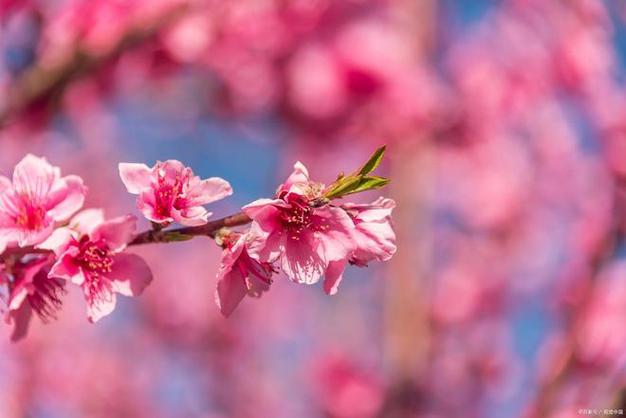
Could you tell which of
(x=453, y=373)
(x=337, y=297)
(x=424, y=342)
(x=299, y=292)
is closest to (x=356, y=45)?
(x=424, y=342)

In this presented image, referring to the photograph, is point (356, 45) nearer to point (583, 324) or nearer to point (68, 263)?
point (583, 324)

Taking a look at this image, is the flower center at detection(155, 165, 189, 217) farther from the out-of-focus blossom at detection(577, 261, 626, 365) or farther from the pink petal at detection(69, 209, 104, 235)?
the out-of-focus blossom at detection(577, 261, 626, 365)

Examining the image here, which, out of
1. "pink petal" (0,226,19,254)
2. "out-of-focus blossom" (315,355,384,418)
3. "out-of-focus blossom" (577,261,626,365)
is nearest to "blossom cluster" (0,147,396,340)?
"pink petal" (0,226,19,254)

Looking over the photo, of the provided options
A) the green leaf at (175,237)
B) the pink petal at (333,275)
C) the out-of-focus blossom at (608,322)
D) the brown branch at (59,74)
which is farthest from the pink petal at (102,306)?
the out-of-focus blossom at (608,322)

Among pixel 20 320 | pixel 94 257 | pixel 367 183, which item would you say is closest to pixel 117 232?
pixel 94 257

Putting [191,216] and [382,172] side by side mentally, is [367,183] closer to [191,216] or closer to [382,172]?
[191,216]

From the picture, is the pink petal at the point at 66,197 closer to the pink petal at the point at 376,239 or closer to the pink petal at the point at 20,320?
the pink petal at the point at 20,320
